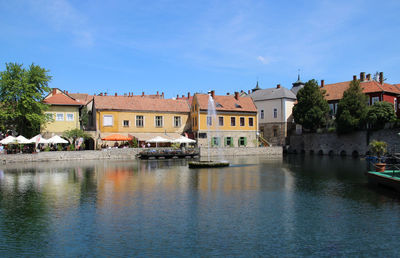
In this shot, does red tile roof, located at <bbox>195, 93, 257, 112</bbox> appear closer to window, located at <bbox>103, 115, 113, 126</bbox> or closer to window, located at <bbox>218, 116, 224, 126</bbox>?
window, located at <bbox>218, 116, 224, 126</bbox>

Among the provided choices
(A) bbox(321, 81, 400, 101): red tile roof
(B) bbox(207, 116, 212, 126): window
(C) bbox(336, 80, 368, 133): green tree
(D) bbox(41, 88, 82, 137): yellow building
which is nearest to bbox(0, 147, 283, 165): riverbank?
(B) bbox(207, 116, 212, 126): window

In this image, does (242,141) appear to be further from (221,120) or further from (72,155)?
(72,155)

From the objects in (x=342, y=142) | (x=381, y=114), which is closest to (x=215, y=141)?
(x=342, y=142)

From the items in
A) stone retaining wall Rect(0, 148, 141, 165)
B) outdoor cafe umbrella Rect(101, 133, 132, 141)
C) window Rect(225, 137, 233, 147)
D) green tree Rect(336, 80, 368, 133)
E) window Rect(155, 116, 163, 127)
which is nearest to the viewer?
stone retaining wall Rect(0, 148, 141, 165)

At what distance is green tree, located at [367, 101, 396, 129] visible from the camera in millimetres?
52250

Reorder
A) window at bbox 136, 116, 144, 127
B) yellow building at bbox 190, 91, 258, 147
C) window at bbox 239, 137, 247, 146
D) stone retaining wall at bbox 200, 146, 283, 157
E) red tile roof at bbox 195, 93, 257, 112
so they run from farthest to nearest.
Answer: window at bbox 239, 137, 247, 146, red tile roof at bbox 195, 93, 257, 112, yellow building at bbox 190, 91, 258, 147, window at bbox 136, 116, 144, 127, stone retaining wall at bbox 200, 146, 283, 157

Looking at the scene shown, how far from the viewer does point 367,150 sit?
5425 centimetres

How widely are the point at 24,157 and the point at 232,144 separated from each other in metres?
31.7

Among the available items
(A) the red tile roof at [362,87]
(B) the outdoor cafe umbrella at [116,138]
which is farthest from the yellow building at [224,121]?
(A) the red tile roof at [362,87]

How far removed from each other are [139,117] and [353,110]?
34.4 metres

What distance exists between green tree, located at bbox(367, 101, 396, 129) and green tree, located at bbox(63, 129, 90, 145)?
42823mm

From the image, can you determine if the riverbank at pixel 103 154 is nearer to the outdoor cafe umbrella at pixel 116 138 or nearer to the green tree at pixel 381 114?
the outdoor cafe umbrella at pixel 116 138

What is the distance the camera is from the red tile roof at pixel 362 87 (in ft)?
198

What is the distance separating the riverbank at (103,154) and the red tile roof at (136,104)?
329 inches
